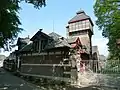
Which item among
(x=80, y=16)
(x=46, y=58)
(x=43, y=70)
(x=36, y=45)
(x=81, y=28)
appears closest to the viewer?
(x=46, y=58)

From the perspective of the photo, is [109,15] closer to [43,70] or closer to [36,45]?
[36,45]

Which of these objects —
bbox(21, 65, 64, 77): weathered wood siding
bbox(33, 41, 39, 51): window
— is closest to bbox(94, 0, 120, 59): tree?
bbox(21, 65, 64, 77): weathered wood siding

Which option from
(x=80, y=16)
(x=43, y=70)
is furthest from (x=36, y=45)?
(x=80, y=16)

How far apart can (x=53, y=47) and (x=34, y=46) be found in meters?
4.58

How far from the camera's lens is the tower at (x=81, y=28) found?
37.8 m

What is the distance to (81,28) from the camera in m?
39.5

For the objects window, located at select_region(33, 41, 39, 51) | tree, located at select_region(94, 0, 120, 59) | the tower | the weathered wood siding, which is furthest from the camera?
the tower

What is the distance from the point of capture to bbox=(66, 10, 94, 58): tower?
124 feet

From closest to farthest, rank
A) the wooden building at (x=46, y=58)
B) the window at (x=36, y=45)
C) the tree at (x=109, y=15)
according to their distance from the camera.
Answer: the wooden building at (x=46, y=58)
the tree at (x=109, y=15)
the window at (x=36, y=45)

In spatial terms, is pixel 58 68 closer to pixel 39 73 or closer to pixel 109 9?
pixel 39 73

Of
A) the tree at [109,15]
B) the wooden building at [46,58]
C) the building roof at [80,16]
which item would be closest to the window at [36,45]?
the wooden building at [46,58]

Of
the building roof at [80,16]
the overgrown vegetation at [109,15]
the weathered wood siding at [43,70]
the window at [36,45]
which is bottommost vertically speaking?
the weathered wood siding at [43,70]

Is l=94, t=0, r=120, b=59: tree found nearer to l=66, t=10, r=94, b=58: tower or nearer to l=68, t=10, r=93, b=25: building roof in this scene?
l=66, t=10, r=94, b=58: tower

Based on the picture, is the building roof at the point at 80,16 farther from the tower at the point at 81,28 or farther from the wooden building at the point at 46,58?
the wooden building at the point at 46,58
